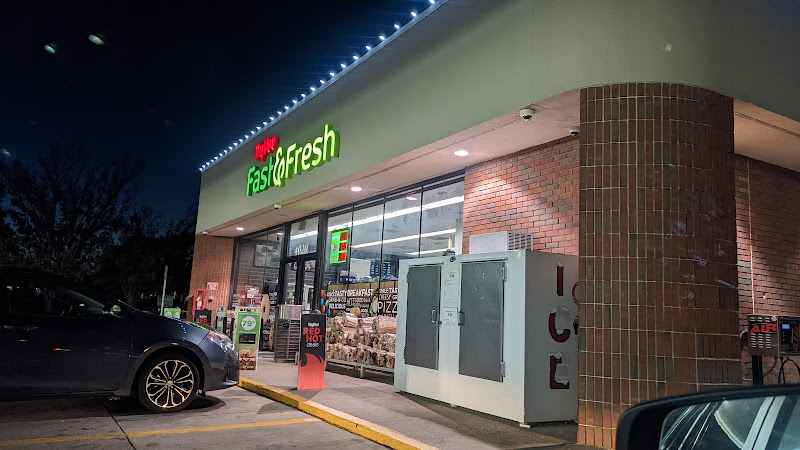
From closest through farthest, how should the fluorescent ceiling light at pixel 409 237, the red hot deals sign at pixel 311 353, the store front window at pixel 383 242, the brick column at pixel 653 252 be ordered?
the brick column at pixel 653 252
the red hot deals sign at pixel 311 353
the fluorescent ceiling light at pixel 409 237
the store front window at pixel 383 242

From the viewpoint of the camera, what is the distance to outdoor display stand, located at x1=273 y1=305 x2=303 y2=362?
47.4ft

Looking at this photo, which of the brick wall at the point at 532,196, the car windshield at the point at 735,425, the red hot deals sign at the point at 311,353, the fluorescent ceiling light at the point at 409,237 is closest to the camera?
the car windshield at the point at 735,425

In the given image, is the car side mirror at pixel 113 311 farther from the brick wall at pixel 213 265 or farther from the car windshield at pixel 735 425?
the brick wall at pixel 213 265

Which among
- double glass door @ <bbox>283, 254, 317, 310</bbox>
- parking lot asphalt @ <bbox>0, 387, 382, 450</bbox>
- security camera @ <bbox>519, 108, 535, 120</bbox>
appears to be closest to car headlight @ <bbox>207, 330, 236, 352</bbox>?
parking lot asphalt @ <bbox>0, 387, 382, 450</bbox>

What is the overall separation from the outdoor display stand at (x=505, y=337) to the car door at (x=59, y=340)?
419 centimetres

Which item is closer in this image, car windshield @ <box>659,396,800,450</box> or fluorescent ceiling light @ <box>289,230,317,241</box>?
car windshield @ <box>659,396,800,450</box>

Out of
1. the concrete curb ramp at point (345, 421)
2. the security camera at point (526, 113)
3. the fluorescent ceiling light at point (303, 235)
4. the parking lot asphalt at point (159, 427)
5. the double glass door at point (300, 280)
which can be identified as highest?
the security camera at point (526, 113)

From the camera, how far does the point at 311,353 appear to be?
9336 millimetres

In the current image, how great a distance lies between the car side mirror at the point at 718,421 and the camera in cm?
129

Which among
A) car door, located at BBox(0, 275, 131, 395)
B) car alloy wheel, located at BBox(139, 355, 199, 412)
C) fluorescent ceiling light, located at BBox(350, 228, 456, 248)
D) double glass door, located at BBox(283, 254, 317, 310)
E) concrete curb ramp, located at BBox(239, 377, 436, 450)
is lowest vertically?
concrete curb ramp, located at BBox(239, 377, 436, 450)

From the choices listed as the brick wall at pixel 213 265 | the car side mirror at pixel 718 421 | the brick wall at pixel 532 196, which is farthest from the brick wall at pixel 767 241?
the brick wall at pixel 213 265

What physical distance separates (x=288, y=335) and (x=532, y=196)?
297 inches

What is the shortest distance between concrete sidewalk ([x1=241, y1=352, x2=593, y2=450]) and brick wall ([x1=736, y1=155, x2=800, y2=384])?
421cm

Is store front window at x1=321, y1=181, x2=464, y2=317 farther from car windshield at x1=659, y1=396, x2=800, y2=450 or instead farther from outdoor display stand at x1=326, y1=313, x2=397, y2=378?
car windshield at x1=659, y1=396, x2=800, y2=450
